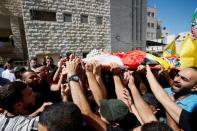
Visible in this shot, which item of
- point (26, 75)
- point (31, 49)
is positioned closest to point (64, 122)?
point (26, 75)

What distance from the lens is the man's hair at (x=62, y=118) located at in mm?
1225

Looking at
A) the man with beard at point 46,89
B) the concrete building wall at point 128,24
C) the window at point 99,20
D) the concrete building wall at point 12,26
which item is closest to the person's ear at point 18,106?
the man with beard at point 46,89

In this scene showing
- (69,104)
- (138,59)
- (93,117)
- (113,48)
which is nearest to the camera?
(69,104)

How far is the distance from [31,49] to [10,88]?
7.11 metres

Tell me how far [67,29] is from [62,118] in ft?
29.0

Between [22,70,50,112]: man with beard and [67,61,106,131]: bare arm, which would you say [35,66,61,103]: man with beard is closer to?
[22,70,50,112]: man with beard

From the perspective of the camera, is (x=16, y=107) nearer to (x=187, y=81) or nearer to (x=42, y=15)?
(x=187, y=81)

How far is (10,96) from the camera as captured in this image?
73.2 inches

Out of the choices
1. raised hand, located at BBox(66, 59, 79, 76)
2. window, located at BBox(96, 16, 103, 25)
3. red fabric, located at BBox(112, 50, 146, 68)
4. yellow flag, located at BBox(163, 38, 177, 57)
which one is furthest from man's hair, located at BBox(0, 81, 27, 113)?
window, located at BBox(96, 16, 103, 25)

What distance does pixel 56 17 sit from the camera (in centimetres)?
930

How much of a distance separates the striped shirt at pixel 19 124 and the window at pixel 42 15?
25.4 ft

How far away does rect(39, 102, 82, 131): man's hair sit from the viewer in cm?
122

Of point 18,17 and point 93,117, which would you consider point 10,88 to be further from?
point 18,17

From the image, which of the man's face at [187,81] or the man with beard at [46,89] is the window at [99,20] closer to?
the man with beard at [46,89]
